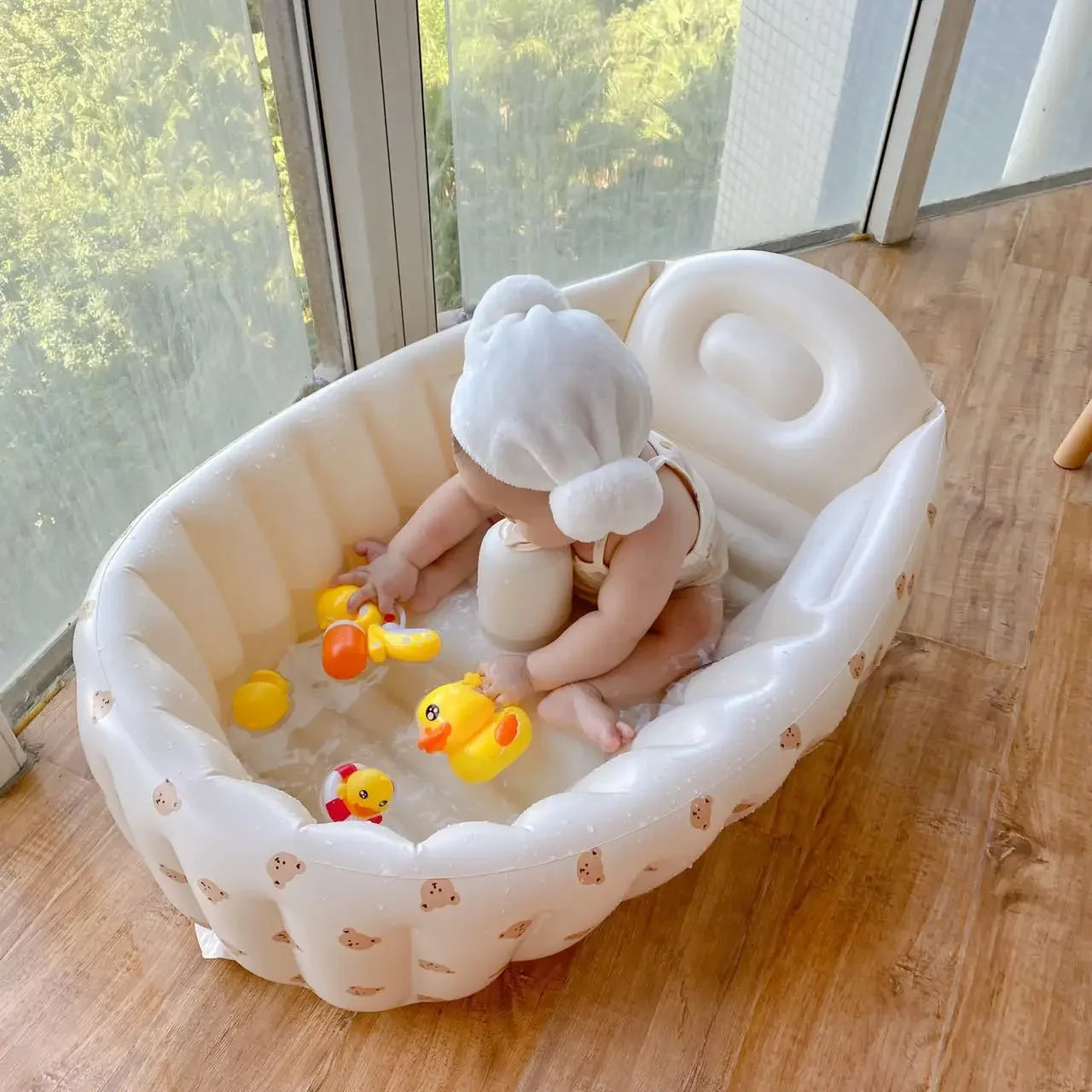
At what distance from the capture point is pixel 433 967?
0.81 metres

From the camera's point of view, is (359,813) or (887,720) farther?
(887,720)

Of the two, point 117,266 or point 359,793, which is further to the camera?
point 117,266

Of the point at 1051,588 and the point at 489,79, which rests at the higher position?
the point at 489,79

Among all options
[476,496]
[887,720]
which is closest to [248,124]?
[476,496]

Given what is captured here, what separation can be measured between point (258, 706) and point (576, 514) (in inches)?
15.0

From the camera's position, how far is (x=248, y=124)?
116 cm

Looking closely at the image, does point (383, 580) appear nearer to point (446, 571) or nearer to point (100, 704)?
point (446, 571)

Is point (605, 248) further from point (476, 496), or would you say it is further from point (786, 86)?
point (476, 496)

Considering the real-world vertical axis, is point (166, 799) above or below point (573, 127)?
below

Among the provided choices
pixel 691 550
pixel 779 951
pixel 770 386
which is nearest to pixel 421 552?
pixel 691 550

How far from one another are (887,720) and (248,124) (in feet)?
2.98

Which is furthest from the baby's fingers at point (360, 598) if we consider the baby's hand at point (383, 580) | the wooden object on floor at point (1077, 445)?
the wooden object on floor at point (1077, 445)

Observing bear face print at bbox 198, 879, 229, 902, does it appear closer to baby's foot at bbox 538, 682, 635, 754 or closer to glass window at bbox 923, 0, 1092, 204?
baby's foot at bbox 538, 682, 635, 754

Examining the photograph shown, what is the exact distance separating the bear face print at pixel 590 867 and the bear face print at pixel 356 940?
15 cm
